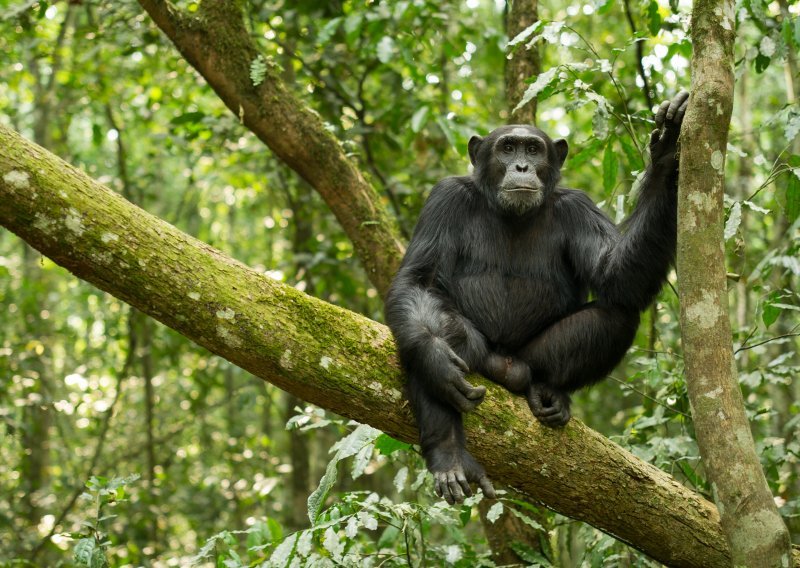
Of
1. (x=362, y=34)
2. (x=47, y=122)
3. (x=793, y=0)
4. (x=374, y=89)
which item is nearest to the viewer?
(x=793, y=0)

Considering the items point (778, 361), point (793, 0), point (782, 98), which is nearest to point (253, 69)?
point (793, 0)

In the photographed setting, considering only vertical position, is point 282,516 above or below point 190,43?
below

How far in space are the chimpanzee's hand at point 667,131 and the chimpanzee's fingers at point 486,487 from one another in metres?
2.02

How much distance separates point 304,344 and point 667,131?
2.29 meters

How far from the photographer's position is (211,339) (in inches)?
147

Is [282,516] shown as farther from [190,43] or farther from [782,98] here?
[782,98]

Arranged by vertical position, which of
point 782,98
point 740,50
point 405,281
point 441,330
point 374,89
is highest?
point 782,98

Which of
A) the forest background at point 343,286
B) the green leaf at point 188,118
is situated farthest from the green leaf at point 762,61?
the green leaf at point 188,118

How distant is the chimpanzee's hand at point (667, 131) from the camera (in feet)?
13.4

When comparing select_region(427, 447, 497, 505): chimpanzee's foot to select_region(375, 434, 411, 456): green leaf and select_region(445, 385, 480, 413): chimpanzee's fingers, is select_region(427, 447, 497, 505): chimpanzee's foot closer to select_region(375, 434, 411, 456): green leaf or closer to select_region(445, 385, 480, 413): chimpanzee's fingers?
select_region(445, 385, 480, 413): chimpanzee's fingers

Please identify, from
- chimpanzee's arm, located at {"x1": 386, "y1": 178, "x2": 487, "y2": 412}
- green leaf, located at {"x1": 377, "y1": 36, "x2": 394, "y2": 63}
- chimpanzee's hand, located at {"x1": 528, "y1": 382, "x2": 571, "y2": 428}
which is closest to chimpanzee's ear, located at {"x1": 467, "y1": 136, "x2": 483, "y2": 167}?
chimpanzee's arm, located at {"x1": 386, "y1": 178, "x2": 487, "y2": 412}

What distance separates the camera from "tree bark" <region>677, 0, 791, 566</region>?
3357 mm

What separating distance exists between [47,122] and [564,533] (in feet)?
27.0

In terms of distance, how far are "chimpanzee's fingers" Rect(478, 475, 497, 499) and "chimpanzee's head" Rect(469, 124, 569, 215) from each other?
1955 millimetres
